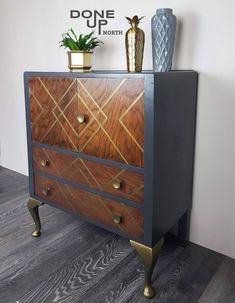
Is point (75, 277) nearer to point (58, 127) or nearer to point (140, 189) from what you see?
point (140, 189)

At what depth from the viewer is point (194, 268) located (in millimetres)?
1467

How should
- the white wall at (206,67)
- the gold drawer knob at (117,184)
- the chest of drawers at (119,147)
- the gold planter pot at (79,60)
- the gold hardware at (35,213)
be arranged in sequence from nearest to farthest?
the chest of drawers at (119,147)
the gold drawer knob at (117,184)
the white wall at (206,67)
the gold planter pot at (79,60)
the gold hardware at (35,213)

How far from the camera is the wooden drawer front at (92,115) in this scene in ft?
3.83

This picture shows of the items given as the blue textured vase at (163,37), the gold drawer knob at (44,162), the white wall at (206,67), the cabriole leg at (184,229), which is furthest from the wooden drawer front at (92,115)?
the cabriole leg at (184,229)

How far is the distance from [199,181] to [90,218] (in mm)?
602

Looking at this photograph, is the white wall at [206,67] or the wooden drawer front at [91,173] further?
the white wall at [206,67]

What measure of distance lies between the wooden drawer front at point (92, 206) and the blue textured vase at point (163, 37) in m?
0.68

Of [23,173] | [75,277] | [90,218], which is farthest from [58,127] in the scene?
[23,173]

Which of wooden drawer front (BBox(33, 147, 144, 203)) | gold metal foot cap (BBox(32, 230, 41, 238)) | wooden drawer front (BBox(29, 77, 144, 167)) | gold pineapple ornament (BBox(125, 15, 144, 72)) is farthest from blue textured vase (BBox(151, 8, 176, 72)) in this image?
Result: gold metal foot cap (BBox(32, 230, 41, 238))

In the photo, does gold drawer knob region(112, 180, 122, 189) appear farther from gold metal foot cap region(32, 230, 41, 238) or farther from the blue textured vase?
gold metal foot cap region(32, 230, 41, 238)

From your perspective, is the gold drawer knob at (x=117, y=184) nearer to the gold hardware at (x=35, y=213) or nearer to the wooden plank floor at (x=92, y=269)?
the wooden plank floor at (x=92, y=269)

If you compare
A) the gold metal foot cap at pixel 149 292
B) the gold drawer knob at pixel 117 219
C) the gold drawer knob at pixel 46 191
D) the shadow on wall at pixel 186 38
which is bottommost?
the gold metal foot cap at pixel 149 292

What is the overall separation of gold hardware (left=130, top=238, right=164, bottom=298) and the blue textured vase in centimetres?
81

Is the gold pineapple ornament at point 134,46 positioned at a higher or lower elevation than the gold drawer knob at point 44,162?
higher
